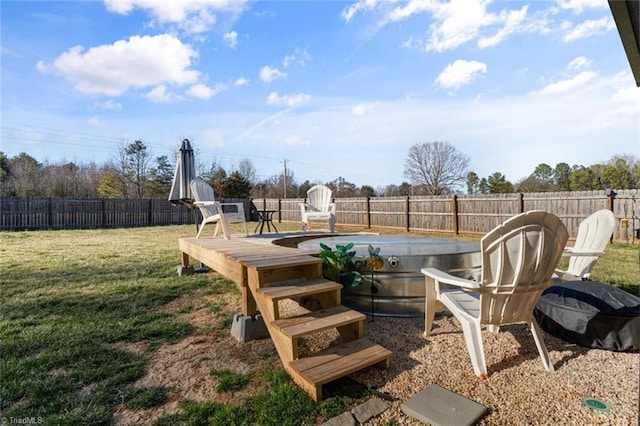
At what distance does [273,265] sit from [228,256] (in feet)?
2.13

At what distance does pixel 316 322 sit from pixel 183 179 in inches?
166

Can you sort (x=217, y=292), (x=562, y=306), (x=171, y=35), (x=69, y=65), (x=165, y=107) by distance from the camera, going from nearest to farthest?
(x=562, y=306), (x=217, y=292), (x=171, y=35), (x=69, y=65), (x=165, y=107)

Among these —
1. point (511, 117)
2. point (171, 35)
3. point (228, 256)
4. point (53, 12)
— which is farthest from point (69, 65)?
point (511, 117)

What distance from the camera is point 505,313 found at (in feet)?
6.71

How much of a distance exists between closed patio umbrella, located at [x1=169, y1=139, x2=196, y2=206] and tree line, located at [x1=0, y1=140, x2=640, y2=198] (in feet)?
50.3

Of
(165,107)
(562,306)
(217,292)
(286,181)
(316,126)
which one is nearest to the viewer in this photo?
(562,306)

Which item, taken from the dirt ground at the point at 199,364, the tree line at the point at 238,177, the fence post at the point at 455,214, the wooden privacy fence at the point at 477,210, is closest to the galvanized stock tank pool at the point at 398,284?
the dirt ground at the point at 199,364

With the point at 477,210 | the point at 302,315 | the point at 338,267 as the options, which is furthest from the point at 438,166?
the point at 302,315

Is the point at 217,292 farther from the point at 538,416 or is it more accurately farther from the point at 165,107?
the point at 165,107

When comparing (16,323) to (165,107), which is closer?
(16,323)

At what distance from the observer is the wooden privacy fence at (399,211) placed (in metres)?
7.92

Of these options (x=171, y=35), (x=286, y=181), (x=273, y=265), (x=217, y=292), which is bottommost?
(x=217, y=292)

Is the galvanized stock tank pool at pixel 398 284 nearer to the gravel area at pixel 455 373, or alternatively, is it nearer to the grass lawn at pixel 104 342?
the gravel area at pixel 455 373

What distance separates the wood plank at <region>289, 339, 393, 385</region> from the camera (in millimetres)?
1755
